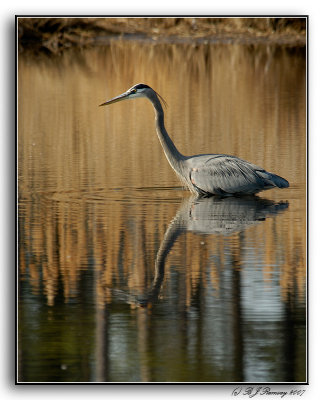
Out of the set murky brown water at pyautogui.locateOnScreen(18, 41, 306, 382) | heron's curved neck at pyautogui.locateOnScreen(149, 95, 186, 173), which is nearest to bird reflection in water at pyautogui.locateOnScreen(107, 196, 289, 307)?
murky brown water at pyautogui.locateOnScreen(18, 41, 306, 382)

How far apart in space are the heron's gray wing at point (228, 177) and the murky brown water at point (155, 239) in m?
0.15

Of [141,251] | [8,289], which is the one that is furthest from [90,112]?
[8,289]

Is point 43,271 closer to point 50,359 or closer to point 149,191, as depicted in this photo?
point 50,359

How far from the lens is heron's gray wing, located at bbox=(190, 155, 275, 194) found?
35.7 feet

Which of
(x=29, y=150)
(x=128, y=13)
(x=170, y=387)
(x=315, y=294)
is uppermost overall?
(x=128, y=13)

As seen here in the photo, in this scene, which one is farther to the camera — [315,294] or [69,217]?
[69,217]

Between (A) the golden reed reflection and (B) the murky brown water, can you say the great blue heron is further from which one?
(A) the golden reed reflection

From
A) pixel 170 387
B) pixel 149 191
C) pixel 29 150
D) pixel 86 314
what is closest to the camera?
pixel 170 387

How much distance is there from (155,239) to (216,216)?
2.95 ft

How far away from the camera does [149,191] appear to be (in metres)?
11.1

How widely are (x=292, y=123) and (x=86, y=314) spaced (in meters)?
5.61

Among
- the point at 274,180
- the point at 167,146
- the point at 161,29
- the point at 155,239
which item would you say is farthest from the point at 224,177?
the point at 161,29

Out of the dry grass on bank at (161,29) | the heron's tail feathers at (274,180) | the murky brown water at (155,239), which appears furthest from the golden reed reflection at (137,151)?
the dry grass on bank at (161,29)

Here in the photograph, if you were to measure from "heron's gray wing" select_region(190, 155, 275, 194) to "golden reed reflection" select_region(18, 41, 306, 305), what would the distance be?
26 centimetres
